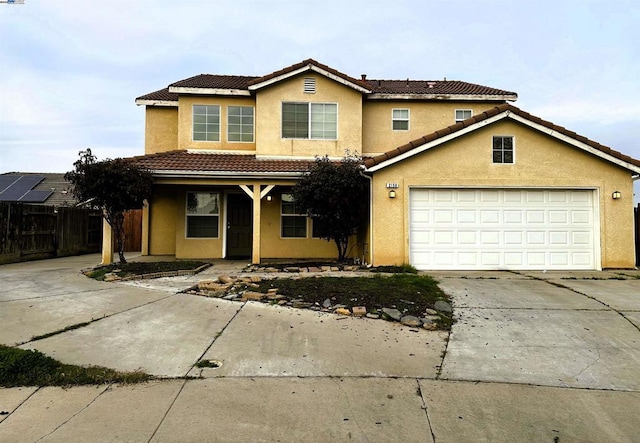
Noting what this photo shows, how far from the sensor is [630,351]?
516cm

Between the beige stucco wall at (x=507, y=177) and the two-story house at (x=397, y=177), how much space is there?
Answer: 3cm

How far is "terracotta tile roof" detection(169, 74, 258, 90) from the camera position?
13.9 m

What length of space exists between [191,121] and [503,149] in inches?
397

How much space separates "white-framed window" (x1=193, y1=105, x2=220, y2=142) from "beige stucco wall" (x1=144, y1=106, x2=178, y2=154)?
1.47 meters

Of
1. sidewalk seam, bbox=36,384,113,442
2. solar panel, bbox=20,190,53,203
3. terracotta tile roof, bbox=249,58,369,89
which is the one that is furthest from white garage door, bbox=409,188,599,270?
solar panel, bbox=20,190,53,203

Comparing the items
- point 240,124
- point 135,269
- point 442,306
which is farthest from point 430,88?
point 135,269

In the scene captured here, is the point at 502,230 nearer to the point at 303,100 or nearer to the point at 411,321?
the point at 411,321

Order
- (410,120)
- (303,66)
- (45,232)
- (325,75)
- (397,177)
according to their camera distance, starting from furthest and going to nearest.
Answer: (410,120) → (45,232) → (325,75) → (303,66) → (397,177)

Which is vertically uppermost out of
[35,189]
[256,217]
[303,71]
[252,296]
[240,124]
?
[303,71]

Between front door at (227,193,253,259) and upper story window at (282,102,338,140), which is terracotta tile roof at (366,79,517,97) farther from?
front door at (227,193,253,259)

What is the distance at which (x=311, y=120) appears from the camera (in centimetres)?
1357

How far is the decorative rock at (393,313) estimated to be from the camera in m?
6.42

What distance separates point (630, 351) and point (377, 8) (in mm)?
10455

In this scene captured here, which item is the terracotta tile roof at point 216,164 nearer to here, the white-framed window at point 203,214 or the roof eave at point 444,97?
the white-framed window at point 203,214
